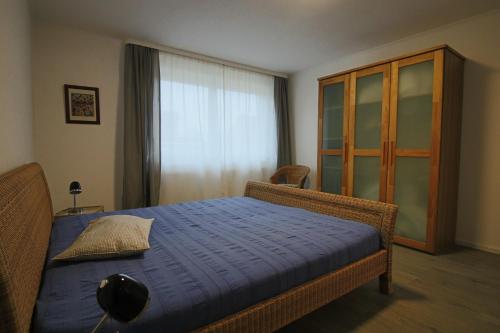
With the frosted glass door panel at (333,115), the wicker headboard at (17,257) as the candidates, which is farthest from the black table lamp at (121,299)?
the frosted glass door panel at (333,115)

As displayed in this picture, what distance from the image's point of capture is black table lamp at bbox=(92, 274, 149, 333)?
2.08 feet

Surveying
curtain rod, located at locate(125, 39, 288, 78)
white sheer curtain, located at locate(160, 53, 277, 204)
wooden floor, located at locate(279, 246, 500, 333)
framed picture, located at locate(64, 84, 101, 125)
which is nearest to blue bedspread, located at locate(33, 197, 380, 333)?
wooden floor, located at locate(279, 246, 500, 333)

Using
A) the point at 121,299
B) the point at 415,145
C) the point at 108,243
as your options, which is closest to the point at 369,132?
the point at 415,145

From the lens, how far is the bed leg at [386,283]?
186cm

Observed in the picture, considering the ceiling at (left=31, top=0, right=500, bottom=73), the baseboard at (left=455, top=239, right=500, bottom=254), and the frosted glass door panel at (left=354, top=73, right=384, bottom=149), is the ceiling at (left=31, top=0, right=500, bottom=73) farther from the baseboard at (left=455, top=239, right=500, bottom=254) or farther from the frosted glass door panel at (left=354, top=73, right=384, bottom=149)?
the baseboard at (left=455, top=239, right=500, bottom=254)

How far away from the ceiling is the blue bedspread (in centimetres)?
202

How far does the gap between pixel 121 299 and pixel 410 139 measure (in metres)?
3.01

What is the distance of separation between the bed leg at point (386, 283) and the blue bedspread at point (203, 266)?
25cm

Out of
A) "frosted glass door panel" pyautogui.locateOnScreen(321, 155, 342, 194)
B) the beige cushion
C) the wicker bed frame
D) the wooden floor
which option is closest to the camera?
the wicker bed frame

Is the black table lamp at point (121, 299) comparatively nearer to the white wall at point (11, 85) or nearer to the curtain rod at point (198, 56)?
the white wall at point (11, 85)

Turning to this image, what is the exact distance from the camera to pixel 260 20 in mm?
2779

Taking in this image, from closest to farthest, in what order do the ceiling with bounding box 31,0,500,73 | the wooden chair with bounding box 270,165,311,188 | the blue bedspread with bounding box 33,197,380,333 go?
the blue bedspread with bounding box 33,197,380,333 < the ceiling with bounding box 31,0,500,73 < the wooden chair with bounding box 270,165,311,188

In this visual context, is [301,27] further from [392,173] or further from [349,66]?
[392,173]

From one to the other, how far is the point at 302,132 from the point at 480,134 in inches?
97.8
